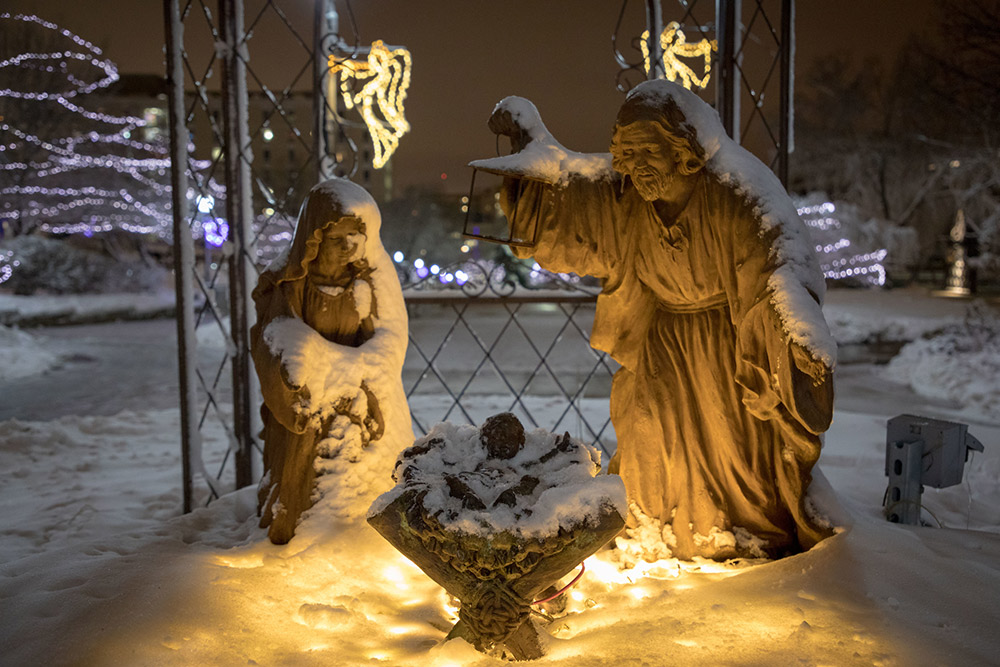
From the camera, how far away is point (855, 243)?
2206 centimetres

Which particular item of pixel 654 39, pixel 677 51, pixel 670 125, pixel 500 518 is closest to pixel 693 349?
pixel 670 125

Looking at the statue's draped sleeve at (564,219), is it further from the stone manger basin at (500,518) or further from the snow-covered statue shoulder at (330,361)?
the stone manger basin at (500,518)

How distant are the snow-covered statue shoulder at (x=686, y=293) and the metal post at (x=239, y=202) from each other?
2.04m

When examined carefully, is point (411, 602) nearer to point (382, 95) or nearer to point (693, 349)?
point (693, 349)

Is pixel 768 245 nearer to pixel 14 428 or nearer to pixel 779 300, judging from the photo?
pixel 779 300

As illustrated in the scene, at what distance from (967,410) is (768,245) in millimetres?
7396

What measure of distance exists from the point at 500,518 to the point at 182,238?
3.11 meters

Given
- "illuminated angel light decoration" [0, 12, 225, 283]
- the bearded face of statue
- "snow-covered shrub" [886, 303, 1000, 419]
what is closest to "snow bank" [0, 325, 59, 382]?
"illuminated angel light decoration" [0, 12, 225, 283]

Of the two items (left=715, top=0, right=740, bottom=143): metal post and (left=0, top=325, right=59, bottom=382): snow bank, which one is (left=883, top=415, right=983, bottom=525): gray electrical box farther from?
(left=0, top=325, right=59, bottom=382): snow bank

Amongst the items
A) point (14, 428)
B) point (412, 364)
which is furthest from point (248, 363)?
point (412, 364)

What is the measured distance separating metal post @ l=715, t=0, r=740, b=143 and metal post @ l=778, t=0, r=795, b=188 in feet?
0.82

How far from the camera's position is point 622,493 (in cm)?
A: 223

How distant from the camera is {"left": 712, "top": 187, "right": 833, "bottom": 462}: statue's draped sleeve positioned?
250 cm

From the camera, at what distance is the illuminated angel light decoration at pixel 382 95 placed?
17.6ft
